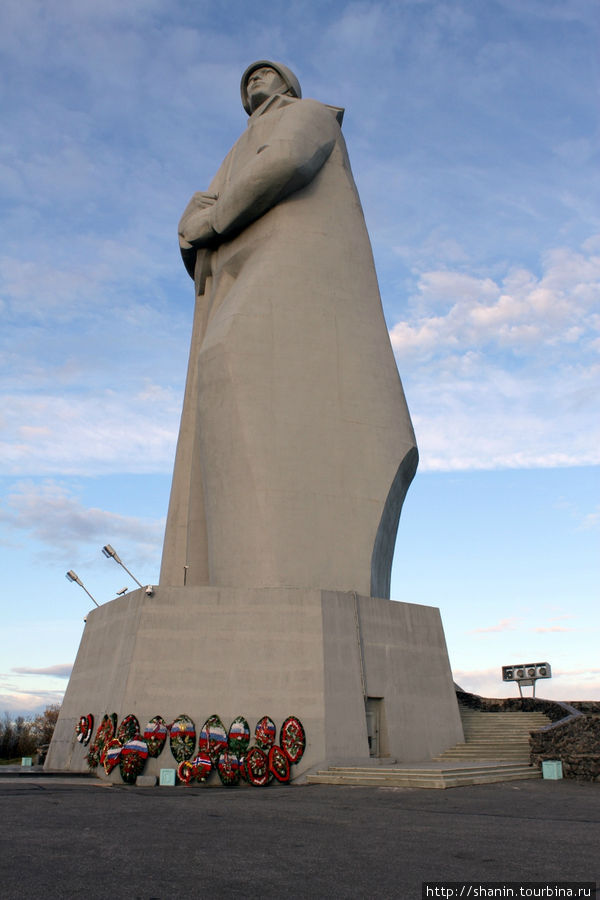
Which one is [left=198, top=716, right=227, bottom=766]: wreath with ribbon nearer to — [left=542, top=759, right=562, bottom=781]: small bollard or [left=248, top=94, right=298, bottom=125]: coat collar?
[left=542, top=759, right=562, bottom=781]: small bollard

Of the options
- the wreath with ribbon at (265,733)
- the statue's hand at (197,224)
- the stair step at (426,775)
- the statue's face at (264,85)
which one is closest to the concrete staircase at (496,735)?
the stair step at (426,775)

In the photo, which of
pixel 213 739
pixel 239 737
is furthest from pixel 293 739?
pixel 213 739

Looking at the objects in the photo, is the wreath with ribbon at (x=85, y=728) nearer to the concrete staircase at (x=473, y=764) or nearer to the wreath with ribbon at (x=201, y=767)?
Answer: the wreath with ribbon at (x=201, y=767)

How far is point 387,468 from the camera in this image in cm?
1387

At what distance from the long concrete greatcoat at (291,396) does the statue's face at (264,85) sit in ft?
3.65

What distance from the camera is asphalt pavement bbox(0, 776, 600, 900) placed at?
4078mm

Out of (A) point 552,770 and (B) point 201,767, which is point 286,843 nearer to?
(B) point 201,767

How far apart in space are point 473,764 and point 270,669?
126 inches

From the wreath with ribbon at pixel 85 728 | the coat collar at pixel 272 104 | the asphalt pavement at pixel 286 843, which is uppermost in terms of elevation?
the coat collar at pixel 272 104

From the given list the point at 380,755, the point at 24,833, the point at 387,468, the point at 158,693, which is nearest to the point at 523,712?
the point at 380,755

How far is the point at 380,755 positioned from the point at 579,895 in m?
8.65

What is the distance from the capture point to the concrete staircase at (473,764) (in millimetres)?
9641

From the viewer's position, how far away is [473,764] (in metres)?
11.0

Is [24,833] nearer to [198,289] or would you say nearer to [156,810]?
[156,810]
